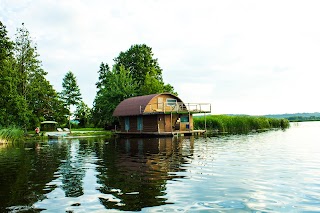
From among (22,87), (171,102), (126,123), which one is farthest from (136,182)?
(22,87)

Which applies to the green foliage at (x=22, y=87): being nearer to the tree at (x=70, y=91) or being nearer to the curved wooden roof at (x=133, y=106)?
the tree at (x=70, y=91)

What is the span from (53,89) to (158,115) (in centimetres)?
2662

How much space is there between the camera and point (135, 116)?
42969 mm

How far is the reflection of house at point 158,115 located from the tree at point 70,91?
2276cm

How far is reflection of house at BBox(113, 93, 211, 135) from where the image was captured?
39.4 m

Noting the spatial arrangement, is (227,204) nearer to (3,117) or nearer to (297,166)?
(297,166)

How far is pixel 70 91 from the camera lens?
64.9 m

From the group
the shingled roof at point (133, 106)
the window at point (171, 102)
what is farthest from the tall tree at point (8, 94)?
the window at point (171, 102)

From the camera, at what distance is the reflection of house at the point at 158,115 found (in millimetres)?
39406

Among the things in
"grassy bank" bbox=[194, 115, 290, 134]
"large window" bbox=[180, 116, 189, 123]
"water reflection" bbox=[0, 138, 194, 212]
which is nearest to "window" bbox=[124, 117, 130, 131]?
"large window" bbox=[180, 116, 189, 123]

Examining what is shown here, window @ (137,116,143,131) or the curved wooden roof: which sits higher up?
the curved wooden roof

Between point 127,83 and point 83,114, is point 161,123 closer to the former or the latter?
point 127,83

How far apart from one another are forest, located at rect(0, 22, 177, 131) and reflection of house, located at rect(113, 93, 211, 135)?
31.8ft

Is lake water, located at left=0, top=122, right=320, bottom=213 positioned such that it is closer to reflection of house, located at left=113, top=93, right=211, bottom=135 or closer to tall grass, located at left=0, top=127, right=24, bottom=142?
tall grass, located at left=0, top=127, right=24, bottom=142
